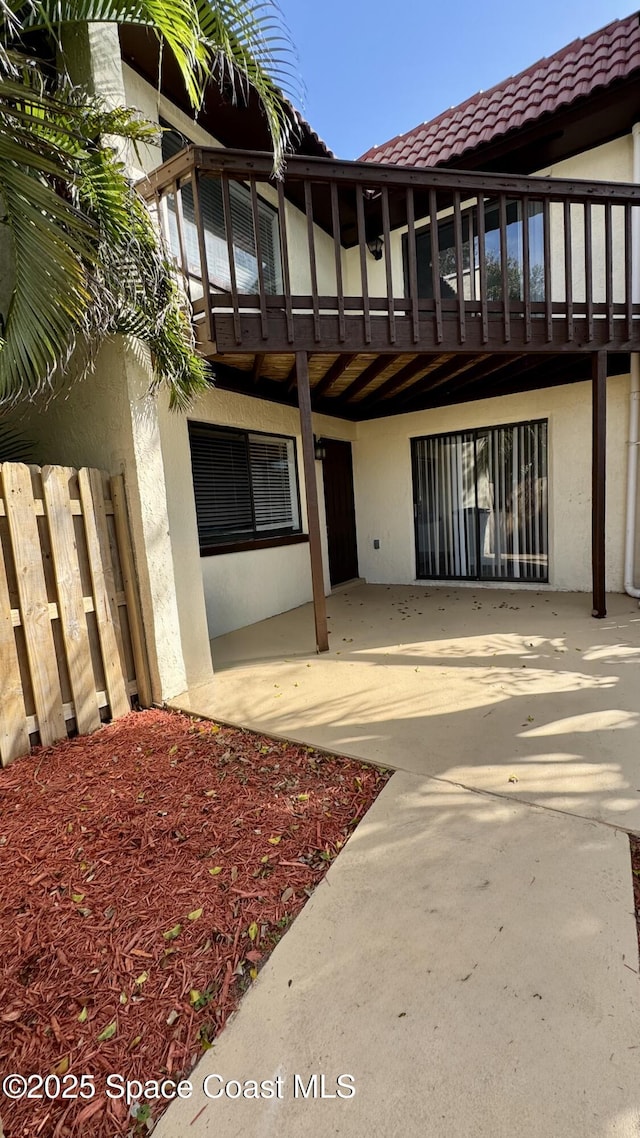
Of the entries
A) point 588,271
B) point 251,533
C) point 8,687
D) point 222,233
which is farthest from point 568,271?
point 8,687

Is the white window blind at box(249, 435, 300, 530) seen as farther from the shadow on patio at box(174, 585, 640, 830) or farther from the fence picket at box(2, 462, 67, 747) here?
the fence picket at box(2, 462, 67, 747)

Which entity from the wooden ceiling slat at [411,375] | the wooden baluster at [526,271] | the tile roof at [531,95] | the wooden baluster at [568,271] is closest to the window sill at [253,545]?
the wooden ceiling slat at [411,375]

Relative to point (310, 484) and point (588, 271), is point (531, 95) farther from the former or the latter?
point (310, 484)

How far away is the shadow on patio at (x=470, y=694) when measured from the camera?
2.41 metres

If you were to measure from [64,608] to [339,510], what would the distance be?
522cm

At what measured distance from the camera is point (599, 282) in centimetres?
562

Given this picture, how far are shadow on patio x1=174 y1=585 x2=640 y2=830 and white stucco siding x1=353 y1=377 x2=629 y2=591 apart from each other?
72cm

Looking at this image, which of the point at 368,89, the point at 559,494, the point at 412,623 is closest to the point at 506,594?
the point at 559,494

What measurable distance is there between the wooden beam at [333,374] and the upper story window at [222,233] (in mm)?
1293

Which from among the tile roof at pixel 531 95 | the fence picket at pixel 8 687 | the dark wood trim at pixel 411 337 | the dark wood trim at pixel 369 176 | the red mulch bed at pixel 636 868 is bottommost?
the red mulch bed at pixel 636 868

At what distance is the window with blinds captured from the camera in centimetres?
527

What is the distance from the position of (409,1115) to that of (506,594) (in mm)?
5956

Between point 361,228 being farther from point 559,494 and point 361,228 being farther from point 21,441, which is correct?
point 559,494

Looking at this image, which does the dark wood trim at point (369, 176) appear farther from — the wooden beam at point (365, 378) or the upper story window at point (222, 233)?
the wooden beam at point (365, 378)
